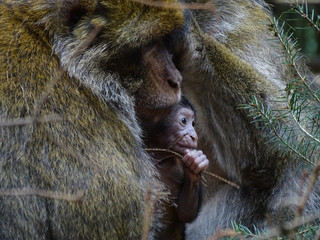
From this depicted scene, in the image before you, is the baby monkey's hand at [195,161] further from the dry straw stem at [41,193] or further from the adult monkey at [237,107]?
the dry straw stem at [41,193]

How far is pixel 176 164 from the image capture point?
15.2 feet

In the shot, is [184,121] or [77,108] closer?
[77,108]

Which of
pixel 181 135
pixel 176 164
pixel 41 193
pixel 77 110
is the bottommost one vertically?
pixel 176 164

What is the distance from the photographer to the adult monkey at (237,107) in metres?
4.66

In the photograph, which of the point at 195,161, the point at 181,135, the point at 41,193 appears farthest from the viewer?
the point at 181,135

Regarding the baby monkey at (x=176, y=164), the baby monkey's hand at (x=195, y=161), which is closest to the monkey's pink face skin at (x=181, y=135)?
the baby monkey at (x=176, y=164)

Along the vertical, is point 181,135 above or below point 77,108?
below

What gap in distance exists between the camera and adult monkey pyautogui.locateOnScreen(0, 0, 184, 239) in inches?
154

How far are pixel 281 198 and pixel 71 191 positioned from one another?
161 centimetres

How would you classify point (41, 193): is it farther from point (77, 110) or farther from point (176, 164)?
point (176, 164)

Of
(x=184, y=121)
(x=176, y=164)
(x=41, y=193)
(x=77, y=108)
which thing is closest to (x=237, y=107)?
(x=184, y=121)

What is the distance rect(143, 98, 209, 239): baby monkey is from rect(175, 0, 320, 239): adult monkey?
231 millimetres

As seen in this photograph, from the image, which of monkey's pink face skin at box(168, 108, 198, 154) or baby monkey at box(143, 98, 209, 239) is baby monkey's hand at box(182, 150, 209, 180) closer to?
baby monkey at box(143, 98, 209, 239)

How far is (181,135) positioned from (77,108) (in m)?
0.84
